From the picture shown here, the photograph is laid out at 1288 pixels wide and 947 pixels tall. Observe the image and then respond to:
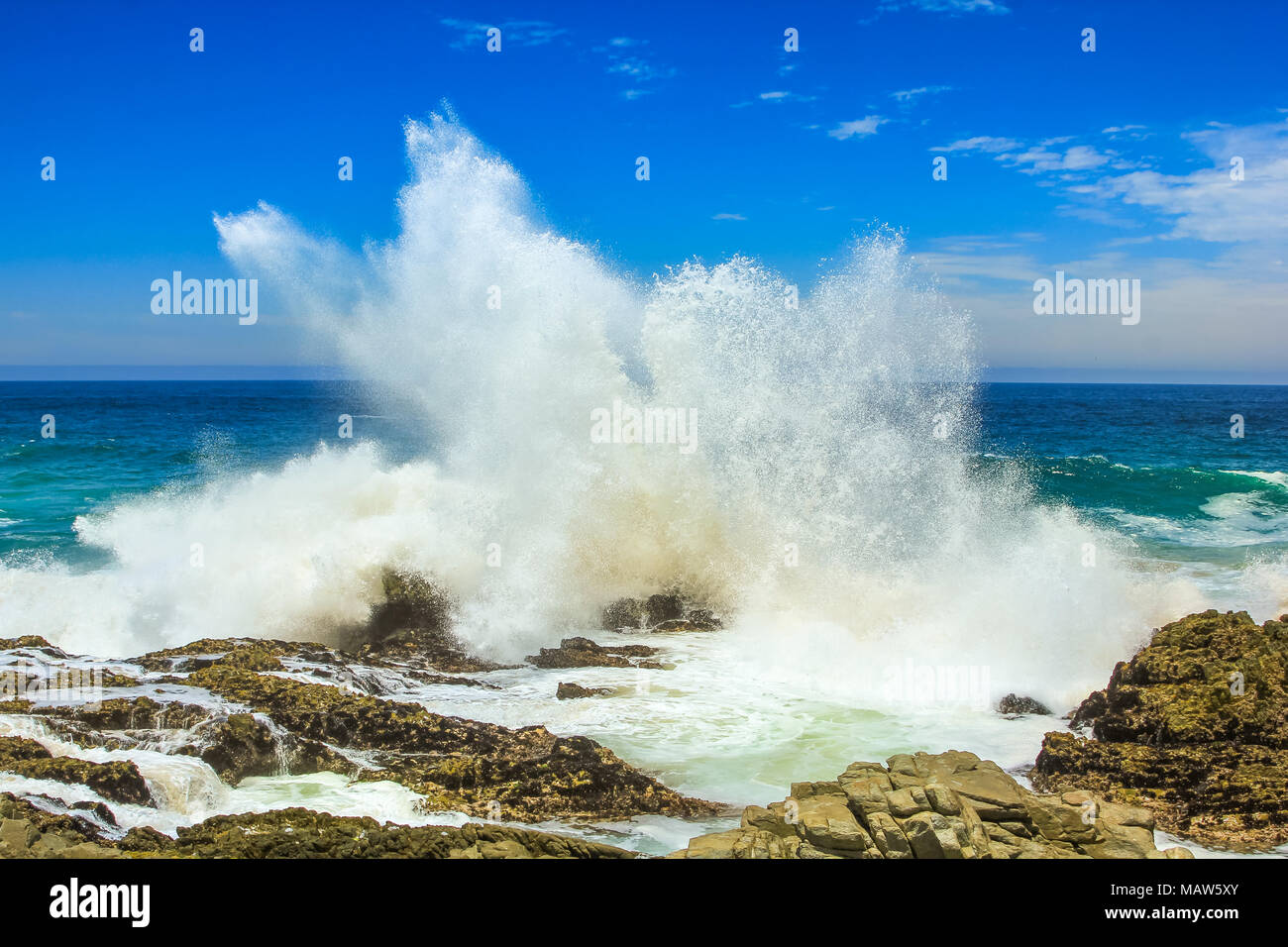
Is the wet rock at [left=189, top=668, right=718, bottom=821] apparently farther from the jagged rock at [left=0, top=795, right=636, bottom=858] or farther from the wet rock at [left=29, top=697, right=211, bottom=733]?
the jagged rock at [left=0, top=795, right=636, bottom=858]

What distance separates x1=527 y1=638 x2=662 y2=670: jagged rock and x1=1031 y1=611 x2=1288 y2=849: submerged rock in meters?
5.37

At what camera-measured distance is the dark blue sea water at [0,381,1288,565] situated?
23.1m

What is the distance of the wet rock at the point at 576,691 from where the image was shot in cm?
1081

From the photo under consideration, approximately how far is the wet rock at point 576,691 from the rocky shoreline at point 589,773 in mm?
35

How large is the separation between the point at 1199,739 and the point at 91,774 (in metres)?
8.79

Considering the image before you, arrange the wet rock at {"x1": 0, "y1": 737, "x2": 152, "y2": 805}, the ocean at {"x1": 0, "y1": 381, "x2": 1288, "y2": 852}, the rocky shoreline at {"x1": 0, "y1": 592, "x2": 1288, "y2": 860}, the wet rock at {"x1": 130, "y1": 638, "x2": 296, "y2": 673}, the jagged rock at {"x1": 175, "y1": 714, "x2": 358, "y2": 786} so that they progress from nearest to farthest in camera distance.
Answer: the rocky shoreline at {"x1": 0, "y1": 592, "x2": 1288, "y2": 860}, the wet rock at {"x1": 0, "y1": 737, "x2": 152, "y2": 805}, the jagged rock at {"x1": 175, "y1": 714, "x2": 358, "y2": 786}, the ocean at {"x1": 0, "y1": 381, "x2": 1288, "y2": 852}, the wet rock at {"x1": 130, "y1": 638, "x2": 296, "y2": 673}

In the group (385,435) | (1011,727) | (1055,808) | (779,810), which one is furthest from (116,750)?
(385,435)

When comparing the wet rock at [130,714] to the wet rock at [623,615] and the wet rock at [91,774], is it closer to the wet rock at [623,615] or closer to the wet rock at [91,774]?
the wet rock at [91,774]

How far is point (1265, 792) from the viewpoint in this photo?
7051 mm

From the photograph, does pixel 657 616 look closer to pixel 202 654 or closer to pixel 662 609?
pixel 662 609

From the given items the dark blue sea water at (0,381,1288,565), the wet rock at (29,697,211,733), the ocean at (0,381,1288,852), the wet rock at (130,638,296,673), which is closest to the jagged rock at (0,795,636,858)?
the ocean at (0,381,1288,852)

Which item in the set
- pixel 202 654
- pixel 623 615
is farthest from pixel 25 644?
pixel 623 615

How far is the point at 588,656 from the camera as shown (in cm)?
1232
